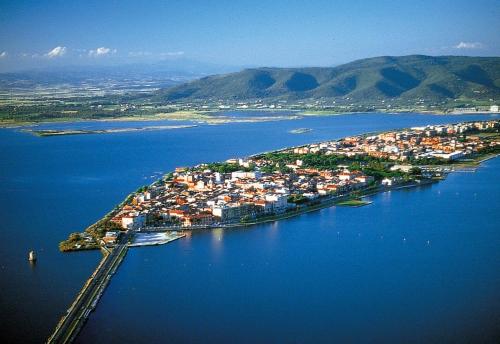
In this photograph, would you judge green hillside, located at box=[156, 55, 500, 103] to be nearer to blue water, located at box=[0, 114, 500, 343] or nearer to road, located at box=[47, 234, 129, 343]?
blue water, located at box=[0, 114, 500, 343]

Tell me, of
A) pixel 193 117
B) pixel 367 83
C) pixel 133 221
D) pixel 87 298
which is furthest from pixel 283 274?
pixel 367 83

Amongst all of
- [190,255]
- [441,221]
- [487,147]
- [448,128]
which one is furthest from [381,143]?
[190,255]

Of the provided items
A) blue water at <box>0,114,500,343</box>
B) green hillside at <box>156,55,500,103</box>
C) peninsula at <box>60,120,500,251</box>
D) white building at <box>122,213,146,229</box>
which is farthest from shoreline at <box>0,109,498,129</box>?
white building at <box>122,213,146,229</box>

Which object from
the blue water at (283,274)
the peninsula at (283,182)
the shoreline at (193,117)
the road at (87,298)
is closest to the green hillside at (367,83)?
the shoreline at (193,117)

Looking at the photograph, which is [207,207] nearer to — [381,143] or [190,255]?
[190,255]

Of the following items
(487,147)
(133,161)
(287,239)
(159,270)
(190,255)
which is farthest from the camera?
(487,147)

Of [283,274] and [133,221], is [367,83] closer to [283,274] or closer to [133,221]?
[133,221]

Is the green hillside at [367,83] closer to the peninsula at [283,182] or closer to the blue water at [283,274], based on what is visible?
the peninsula at [283,182]
